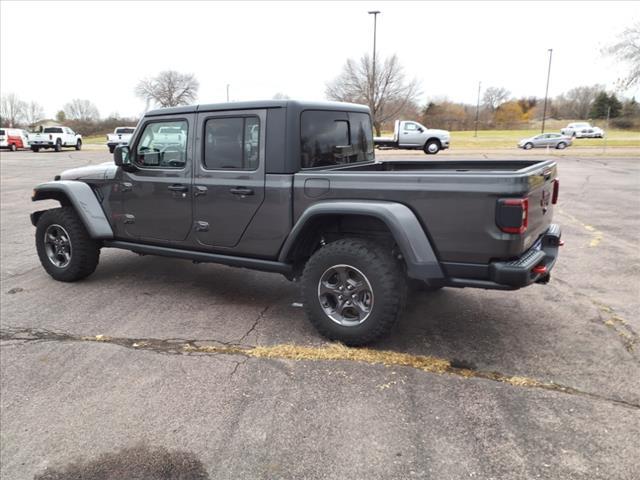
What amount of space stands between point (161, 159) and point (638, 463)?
14.3ft

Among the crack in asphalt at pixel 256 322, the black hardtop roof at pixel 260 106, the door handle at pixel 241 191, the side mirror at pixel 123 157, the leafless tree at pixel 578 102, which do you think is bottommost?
the crack in asphalt at pixel 256 322

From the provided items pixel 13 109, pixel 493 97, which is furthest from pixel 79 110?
pixel 493 97

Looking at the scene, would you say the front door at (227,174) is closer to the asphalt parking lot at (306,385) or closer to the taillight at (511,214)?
the asphalt parking lot at (306,385)

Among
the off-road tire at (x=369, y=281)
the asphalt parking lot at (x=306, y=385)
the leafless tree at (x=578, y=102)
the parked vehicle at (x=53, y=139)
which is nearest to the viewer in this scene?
the asphalt parking lot at (x=306, y=385)

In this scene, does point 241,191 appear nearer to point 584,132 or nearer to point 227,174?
point 227,174

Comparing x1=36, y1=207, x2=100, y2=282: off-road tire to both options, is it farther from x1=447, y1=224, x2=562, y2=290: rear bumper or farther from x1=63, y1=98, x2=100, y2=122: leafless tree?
x1=63, y1=98, x2=100, y2=122: leafless tree

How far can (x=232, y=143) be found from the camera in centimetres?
445

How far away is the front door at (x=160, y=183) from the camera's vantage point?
471cm

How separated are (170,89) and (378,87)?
25.4 meters

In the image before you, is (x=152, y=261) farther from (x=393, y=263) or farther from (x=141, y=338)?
(x=393, y=263)

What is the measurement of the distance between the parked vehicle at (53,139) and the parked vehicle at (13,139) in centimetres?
294

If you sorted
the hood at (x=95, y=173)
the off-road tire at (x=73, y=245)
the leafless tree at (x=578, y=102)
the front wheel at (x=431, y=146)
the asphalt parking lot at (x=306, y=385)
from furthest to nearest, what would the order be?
the leafless tree at (x=578, y=102) < the front wheel at (x=431, y=146) < the off-road tire at (x=73, y=245) < the hood at (x=95, y=173) < the asphalt parking lot at (x=306, y=385)

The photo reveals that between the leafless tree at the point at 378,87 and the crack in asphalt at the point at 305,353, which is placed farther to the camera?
the leafless tree at the point at 378,87

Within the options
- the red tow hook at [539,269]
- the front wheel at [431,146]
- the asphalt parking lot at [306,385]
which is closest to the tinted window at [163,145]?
the asphalt parking lot at [306,385]
